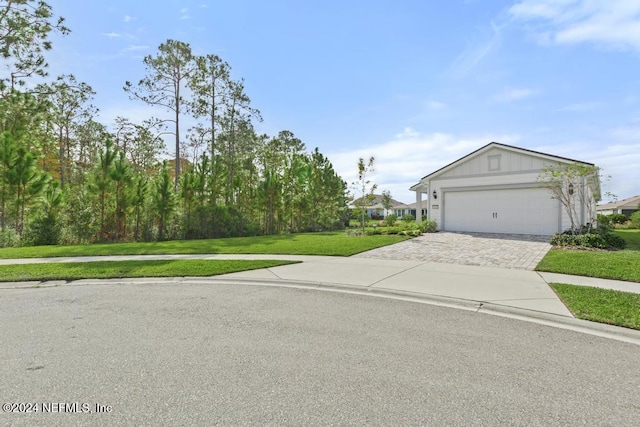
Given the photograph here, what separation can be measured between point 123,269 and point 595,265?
1226 centimetres

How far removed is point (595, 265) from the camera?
797cm

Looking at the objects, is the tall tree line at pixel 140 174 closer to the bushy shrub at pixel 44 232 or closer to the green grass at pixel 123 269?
the bushy shrub at pixel 44 232

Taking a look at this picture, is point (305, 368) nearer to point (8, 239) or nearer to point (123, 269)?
point (123, 269)

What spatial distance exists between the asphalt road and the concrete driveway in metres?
5.05

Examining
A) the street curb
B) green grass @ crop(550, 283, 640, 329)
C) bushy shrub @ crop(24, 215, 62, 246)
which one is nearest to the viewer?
the street curb

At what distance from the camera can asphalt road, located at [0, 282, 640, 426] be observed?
2396 mm

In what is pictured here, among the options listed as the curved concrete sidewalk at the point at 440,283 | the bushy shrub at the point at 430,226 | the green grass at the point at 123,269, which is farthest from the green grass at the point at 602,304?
the bushy shrub at the point at 430,226

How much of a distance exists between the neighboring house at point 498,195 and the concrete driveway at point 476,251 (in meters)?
1.32

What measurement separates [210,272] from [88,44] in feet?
49.2

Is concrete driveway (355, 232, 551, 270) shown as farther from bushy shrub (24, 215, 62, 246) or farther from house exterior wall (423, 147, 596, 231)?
bushy shrub (24, 215, 62, 246)

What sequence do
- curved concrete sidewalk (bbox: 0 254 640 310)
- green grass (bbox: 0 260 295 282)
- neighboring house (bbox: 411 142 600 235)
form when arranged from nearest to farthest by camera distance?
curved concrete sidewalk (bbox: 0 254 640 310), green grass (bbox: 0 260 295 282), neighboring house (bbox: 411 142 600 235)

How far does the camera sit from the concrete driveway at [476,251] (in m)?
9.20

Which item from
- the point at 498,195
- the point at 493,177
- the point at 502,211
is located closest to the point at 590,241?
the point at 502,211

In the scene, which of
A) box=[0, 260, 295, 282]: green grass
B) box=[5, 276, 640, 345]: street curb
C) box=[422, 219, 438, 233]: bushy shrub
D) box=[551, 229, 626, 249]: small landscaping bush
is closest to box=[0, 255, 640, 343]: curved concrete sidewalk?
box=[5, 276, 640, 345]: street curb
